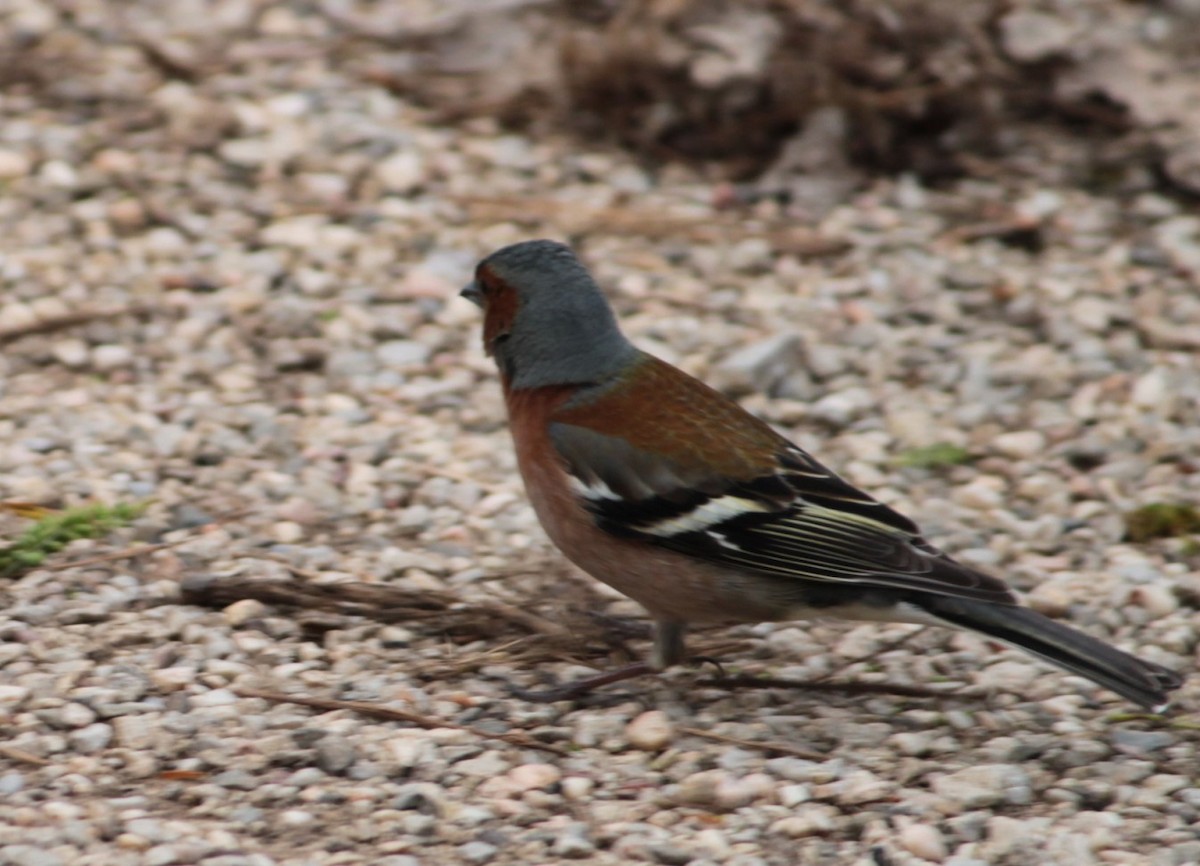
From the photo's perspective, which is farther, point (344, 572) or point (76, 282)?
point (76, 282)

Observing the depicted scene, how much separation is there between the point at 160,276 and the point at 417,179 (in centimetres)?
129

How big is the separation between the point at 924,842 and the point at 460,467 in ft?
7.80

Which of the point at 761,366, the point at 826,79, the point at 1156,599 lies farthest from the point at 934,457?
the point at 826,79

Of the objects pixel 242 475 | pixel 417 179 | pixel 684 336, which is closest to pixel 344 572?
pixel 242 475

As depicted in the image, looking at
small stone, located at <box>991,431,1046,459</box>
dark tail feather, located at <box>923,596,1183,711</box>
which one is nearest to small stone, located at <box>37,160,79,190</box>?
small stone, located at <box>991,431,1046,459</box>

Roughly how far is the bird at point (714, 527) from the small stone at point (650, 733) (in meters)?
0.23

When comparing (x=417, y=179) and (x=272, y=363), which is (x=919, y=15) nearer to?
(x=417, y=179)

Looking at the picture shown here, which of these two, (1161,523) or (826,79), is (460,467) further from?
(826,79)

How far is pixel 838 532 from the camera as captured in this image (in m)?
4.67

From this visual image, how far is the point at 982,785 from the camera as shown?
4.30 meters

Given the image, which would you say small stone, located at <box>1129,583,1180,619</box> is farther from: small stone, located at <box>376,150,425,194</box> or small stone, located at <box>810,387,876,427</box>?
small stone, located at <box>376,150,425,194</box>

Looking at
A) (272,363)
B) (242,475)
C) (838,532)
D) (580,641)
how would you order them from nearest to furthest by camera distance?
(838,532) → (580,641) → (242,475) → (272,363)

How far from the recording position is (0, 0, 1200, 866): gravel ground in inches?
163

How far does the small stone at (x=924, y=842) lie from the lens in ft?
13.3
